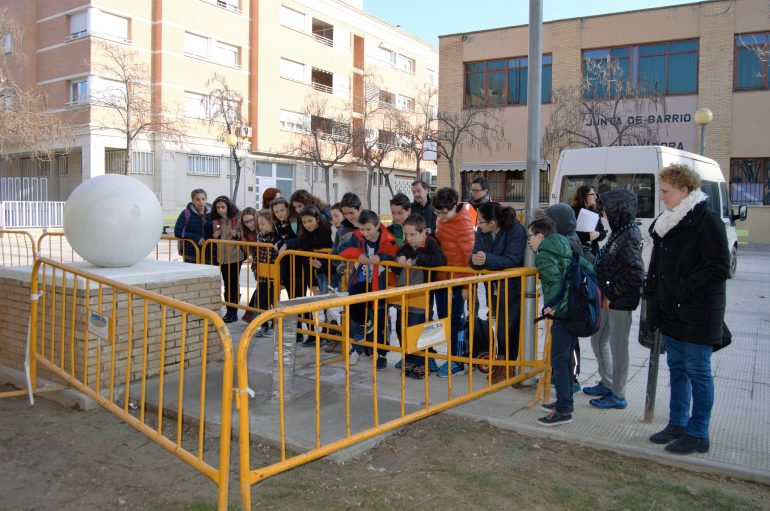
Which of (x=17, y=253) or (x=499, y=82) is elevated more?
(x=499, y=82)

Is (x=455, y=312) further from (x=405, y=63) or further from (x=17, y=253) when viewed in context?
(x=405, y=63)

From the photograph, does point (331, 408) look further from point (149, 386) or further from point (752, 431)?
point (752, 431)

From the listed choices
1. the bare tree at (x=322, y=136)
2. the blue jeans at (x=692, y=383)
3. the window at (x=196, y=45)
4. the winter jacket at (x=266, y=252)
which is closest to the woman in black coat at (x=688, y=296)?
the blue jeans at (x=692, y=383)

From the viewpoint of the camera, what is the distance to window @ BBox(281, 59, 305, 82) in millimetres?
41156

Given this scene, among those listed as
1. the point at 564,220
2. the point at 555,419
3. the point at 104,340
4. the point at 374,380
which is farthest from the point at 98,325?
the point at 564,220

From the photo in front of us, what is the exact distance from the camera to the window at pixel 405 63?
51291 mm

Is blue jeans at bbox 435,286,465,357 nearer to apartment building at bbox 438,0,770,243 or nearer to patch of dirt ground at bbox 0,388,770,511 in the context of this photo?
patch of dirt ground at bbox 0,388,770,511

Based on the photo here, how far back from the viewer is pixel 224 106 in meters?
36.0

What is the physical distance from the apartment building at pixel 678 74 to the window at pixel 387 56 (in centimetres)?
2285

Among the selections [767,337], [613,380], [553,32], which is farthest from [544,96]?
[613,380]

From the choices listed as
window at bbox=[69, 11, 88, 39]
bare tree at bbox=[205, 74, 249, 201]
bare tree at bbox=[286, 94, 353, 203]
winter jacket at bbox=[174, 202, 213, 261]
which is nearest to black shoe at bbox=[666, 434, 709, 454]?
winter jacket at bbox=[174, 202, 213, 261]

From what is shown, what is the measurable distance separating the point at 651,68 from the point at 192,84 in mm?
23333

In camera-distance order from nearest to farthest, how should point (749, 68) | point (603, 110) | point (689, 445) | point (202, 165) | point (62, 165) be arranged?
point (689, 445) → point (749, 68) → point (603, 110) → point (62, 165) → point (202, 165)

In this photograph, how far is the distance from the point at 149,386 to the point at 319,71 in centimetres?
4128
